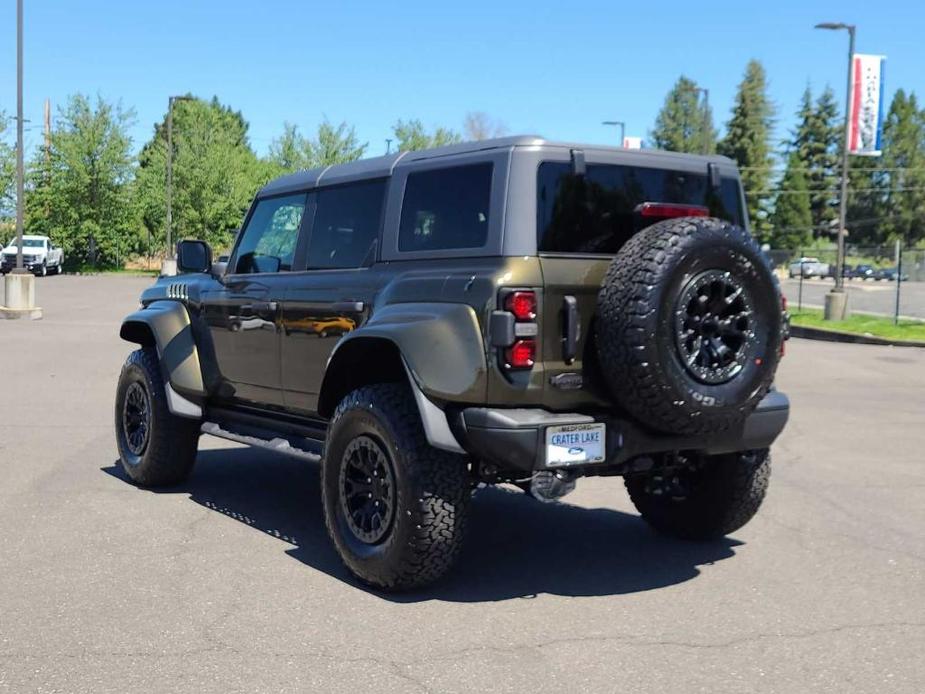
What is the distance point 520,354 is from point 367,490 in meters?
1.09

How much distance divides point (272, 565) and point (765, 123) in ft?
320

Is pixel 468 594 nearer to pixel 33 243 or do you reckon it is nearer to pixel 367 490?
pixel 367 490

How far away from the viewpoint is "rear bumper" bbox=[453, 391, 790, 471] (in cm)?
439

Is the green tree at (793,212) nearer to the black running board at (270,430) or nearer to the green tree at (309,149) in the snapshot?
the green tree at (309,149)

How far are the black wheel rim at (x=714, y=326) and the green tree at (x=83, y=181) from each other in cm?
5629

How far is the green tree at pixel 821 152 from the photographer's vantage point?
98875 mm

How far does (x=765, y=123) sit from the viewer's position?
3789 inches

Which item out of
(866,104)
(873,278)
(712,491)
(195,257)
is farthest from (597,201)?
(873,278)

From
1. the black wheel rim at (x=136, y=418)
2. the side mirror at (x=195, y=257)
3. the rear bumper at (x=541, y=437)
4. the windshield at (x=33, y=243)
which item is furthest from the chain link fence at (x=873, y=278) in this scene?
the windshield at (x=33, y=243)

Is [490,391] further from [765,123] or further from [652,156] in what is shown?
[765,123]

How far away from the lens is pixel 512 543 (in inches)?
230

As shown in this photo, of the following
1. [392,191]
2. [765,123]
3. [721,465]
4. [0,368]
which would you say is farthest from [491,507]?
[765,123]

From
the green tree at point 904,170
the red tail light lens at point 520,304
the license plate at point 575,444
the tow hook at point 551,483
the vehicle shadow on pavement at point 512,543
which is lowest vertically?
the vehicle shadow on pavement at point 512,543

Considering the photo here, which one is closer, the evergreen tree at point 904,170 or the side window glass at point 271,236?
the side window glass at point 271,236
